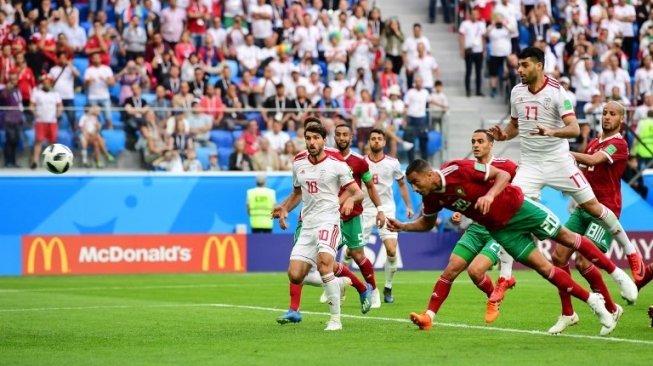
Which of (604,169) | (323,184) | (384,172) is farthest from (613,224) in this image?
(384,172)

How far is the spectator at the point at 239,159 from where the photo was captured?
30625mm

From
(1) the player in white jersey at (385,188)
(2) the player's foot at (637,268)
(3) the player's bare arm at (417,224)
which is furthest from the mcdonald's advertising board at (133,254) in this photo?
(3) the player's bare arm at (417,224)

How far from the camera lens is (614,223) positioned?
1557cm

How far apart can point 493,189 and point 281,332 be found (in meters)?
3.24

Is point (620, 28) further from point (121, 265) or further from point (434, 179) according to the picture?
point (434, 179)

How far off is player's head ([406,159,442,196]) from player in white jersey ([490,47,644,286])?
259cm

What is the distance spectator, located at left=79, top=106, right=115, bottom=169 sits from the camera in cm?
2881

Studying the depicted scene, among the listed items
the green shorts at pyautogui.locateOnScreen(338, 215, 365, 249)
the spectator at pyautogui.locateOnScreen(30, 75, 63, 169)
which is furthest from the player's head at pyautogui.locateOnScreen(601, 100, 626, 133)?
the spectator at pyautogui.locateOnScreen(30, 75, 63, 169)

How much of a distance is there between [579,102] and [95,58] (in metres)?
12.9

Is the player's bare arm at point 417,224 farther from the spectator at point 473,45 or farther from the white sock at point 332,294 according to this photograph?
the spectator at point 473,45

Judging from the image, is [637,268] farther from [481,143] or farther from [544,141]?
[481,143]

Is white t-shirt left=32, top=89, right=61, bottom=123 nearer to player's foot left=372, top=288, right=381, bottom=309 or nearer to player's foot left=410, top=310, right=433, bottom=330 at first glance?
player's foot left=372, top=288, right=381, bottom=309

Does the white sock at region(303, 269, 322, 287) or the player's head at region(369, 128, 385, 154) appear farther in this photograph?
the player's head at region(369, 128, 385, 154)

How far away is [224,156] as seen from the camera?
30672 millimetres
